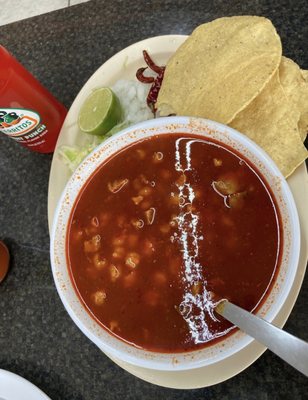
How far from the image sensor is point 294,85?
140 centimetres

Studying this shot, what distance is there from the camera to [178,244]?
129 cm

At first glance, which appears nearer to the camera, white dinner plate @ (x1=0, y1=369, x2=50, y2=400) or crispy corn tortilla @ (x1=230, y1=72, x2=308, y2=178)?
crispy corn tortilla @ (x1=230, y1=72, x2=308, y2=178)

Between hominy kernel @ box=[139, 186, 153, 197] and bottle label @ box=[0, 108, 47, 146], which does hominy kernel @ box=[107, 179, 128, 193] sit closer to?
hominy kernel @ box=[139, 186, 153, 197]

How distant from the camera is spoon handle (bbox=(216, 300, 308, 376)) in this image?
909 millimetres

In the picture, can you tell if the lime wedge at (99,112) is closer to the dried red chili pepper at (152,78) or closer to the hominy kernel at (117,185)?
the dried red chili pepper at (152,78)

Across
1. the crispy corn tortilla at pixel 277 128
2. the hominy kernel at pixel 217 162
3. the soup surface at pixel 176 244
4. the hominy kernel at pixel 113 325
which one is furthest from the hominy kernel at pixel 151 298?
the crispy corn tortilla at pixel 277 128

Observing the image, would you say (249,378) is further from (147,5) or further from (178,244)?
(147,5)

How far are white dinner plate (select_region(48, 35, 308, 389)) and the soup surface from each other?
16 cm

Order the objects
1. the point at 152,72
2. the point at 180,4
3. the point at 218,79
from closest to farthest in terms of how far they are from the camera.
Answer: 1. the point at 218,79
2. the point at 152,72
3. the point at 180,4

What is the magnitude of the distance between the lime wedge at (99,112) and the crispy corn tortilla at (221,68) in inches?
6.7

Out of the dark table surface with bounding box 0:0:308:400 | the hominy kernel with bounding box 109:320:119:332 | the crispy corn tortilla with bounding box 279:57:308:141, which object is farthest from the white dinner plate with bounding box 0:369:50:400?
the crispy corn tortilla with bounding box 279:57:308:141

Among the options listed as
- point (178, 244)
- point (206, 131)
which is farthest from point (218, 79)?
point (178, 244)

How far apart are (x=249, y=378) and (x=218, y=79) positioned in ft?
2.90

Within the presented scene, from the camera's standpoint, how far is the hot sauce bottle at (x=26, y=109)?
5.00ft
